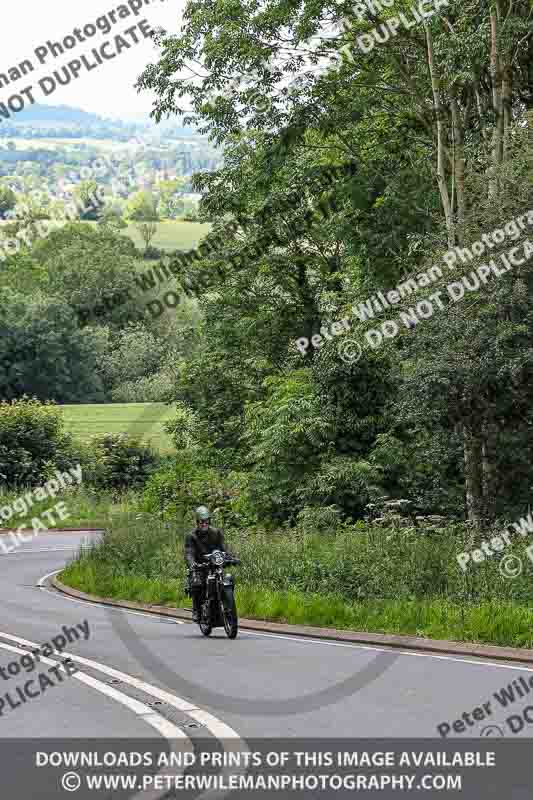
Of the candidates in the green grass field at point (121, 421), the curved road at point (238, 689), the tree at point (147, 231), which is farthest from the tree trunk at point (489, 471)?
the tree at point (147, 231)

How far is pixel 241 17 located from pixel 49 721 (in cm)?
2482

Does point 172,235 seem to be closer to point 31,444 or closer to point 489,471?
point 31,444

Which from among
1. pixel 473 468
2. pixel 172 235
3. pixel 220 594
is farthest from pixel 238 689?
pixel 172 235

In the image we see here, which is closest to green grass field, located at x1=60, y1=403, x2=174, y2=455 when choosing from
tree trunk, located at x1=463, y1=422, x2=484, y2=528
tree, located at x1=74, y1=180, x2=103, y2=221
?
tree trunk, located at x1=463, y1=422, x2=484, y2=528

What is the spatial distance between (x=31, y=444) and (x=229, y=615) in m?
44.8

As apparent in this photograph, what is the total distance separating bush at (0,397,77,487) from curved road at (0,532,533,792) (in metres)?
40.8

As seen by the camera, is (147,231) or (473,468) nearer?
(473,468)

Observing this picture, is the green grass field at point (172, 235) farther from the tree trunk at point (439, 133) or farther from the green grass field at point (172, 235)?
the tree trunk at point (439, 133)

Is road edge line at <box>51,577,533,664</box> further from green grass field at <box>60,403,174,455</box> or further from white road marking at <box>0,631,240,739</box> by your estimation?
green grass field at <box>60,403,174,455</box>

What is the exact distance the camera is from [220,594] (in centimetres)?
1650

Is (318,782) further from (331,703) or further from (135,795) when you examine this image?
(331,703)

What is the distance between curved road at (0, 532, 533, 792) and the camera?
934 centimetres

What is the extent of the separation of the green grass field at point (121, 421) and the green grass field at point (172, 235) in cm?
7685

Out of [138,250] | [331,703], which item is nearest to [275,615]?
[331,703]
